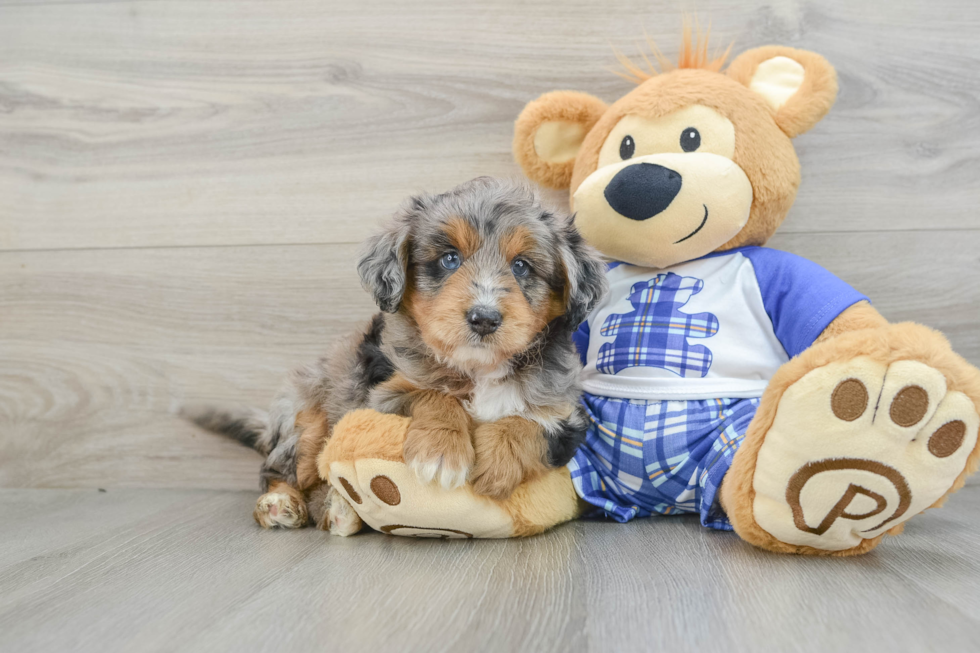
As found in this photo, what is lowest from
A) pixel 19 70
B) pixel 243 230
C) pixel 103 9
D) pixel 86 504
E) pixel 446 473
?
pixel 86 504

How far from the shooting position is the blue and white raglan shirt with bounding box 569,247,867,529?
1.61 metres

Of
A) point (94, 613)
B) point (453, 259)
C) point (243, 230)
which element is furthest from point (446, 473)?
point (243, 230)

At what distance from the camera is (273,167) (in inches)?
91.2

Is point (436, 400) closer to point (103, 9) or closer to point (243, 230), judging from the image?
point (243, 230)

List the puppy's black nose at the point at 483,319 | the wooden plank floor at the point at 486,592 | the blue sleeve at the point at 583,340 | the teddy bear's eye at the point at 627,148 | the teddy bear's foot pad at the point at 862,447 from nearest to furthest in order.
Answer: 1. the wooden plank floor at the point at 486,592
2. the teddy bear's foot pad at the point at 862,447
3. the puppy's black nose at the point at 483,319
4. the teddy bear's eye at the point at 627,148
5. the blue sleeve at the point at 583,340

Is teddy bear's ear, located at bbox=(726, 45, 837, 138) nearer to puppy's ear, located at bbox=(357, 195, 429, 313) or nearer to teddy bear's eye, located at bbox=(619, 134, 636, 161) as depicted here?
teddy bear's eye, located at bbox=(619, 134, 636, 161)

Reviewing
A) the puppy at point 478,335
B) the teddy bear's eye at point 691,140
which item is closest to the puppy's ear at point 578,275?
the puppy at point 478,335

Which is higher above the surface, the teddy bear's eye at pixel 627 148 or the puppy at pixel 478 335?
the teddy bear's eye at pixel 627 148

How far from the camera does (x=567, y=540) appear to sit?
1566 mm

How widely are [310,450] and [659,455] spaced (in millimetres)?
923

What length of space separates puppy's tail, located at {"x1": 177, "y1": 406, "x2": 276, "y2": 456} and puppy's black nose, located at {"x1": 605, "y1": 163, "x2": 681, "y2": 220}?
1.30 m

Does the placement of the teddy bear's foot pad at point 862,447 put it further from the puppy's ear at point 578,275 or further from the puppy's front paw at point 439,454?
the puppy's front paw at point 439,454

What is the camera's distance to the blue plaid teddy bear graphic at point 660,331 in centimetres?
169

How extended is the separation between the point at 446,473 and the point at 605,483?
20.5 inches
